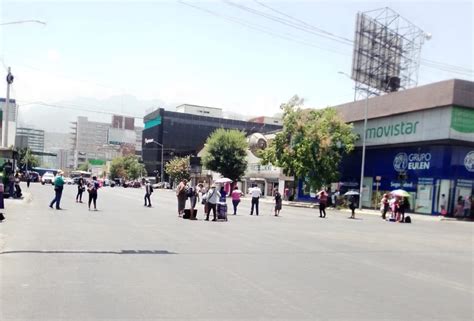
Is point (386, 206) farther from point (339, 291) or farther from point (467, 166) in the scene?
point (339, 291)

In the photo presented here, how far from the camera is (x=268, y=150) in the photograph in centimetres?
4953

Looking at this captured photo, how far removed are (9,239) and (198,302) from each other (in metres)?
7.49

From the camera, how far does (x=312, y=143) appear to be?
4478cm

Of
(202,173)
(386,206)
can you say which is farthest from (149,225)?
(202,173)

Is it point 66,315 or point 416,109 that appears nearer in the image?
point 66,315

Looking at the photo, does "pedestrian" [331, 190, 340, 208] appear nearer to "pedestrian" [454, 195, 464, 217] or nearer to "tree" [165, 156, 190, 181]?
"pedestrian" [454, 195, 464, 217]

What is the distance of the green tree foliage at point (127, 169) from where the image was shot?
126500 mm

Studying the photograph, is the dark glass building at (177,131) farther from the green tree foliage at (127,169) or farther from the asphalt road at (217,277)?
the asphalt road at (217,277)

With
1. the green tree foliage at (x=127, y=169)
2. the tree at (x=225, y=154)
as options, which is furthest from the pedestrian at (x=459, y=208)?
the green tree foliage at (x=127, y=169)

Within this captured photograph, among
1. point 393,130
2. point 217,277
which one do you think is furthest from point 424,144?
point 217,277

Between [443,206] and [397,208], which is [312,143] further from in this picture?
[397,208]

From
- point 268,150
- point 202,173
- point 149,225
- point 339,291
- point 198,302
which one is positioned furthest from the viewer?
point 202,173

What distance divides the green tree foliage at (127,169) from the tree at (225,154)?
6383cm

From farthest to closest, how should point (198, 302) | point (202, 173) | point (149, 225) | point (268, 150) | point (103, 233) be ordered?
point (202, 173)
point (268, 150)
point (149, 225)
point (103, 233)
point (198, 302)
